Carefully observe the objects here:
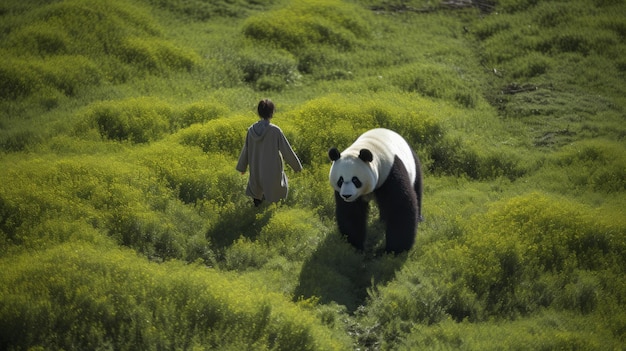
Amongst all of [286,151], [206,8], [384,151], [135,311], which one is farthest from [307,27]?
[135,311]

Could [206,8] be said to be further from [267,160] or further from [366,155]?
[366,155]

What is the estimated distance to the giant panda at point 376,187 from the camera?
9.52m

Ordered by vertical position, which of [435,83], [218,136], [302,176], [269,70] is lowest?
[302,176]

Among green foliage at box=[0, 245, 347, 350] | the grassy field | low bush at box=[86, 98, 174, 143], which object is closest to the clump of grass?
the grassy field

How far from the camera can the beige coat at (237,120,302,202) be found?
1057 cm

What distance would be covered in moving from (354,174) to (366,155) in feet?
1.02

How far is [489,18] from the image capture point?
2214 centimetres

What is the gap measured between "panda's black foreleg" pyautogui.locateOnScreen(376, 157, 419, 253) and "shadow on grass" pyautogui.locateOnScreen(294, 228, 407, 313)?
207 mm

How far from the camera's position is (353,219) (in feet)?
33.6

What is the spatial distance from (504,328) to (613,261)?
253 cm

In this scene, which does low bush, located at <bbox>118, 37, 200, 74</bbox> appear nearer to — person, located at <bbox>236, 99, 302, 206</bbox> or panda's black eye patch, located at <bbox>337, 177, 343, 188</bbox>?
person, located at <bbox>236, 99, 302, 206</bbox>

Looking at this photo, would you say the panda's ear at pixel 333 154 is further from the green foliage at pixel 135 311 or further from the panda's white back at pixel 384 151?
the green foliage at pixel 135 311

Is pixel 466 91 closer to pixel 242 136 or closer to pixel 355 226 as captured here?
pixel 242 136

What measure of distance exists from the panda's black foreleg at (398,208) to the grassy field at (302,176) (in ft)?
0.84
